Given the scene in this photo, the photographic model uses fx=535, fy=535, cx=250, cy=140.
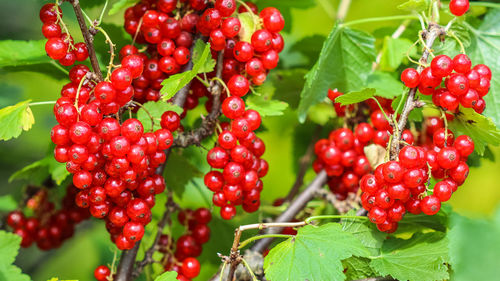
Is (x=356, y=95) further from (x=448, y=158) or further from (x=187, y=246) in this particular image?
(x=187, y=246)

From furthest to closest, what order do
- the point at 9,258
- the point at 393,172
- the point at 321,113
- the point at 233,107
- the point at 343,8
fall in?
the point at 343,8
the point at 321,113
the point at 9,258
the point at 233,107
the point at 393,172

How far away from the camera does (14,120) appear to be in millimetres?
950

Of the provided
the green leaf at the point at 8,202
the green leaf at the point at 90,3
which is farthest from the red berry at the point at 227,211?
the green leaf at the point at 8,202

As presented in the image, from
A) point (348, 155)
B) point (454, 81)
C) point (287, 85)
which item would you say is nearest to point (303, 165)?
point (287, 85)

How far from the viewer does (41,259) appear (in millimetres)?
1831

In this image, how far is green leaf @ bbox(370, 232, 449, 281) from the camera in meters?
0.88

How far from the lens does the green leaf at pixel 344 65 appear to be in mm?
1138

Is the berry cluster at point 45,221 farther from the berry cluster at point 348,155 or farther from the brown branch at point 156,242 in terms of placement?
the berry cluster at point 348,155

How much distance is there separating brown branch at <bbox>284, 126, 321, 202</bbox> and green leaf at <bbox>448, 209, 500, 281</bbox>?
86 cm

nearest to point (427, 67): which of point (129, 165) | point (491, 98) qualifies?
point (491, 98)

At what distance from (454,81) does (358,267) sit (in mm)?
367

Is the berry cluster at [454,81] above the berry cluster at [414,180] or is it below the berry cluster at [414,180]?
above

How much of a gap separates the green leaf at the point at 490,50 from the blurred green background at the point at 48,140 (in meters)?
0.39

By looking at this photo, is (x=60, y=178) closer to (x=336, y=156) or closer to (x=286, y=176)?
(x=336, y=156)
